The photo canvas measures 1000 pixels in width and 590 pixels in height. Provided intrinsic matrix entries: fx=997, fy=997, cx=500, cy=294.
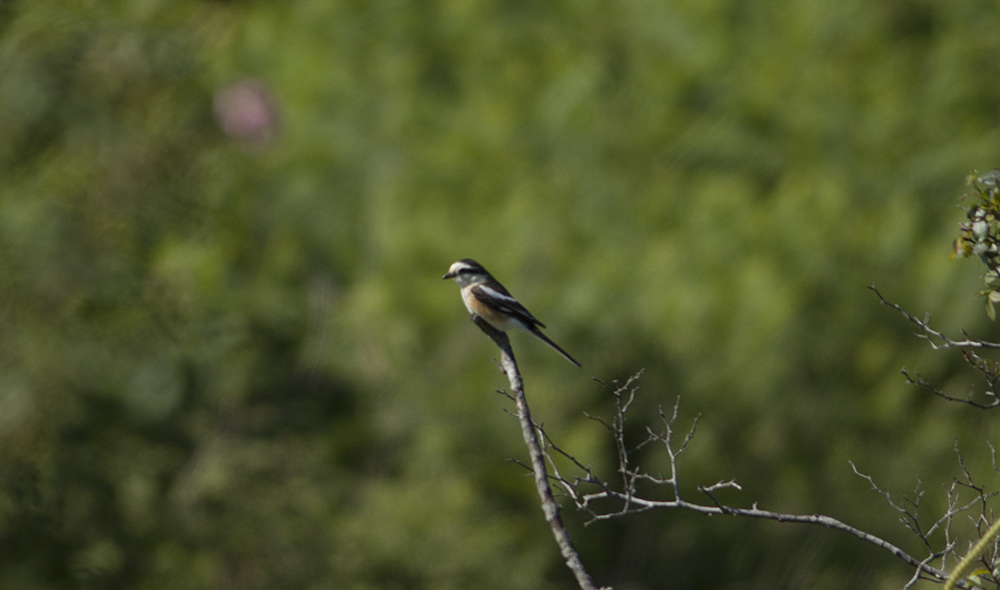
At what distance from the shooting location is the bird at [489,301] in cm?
563

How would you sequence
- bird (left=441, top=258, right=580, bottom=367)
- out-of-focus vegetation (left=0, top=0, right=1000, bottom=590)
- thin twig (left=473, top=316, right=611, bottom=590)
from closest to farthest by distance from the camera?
thin twig (left=473, top=316, right=611, bottom=590)
bird (left=441, top=258, right=580, bottom=367)
out-of-focus vegetation (left=0, top=0, right=1000, bottom=590)

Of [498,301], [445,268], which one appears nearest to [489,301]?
[498,301]

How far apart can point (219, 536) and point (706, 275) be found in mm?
6138

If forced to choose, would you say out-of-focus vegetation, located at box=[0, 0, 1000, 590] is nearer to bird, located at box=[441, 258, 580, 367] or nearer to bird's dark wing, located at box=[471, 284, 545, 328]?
bird, located at box=[441, 258, 580, 367]

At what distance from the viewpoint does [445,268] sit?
11.0 m

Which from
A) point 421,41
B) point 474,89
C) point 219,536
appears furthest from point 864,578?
point 421,41

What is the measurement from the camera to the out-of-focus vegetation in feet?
26.2

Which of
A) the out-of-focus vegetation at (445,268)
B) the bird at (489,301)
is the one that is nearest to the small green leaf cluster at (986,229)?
the bird at (489,301)

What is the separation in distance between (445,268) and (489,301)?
5389 millimetres

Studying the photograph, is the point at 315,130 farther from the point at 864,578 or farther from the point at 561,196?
the point at 864,578

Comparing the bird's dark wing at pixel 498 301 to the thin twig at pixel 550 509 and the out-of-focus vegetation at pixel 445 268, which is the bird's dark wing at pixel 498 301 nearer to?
the thin twig at pixel 550 509

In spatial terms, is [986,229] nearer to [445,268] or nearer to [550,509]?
[550,509]

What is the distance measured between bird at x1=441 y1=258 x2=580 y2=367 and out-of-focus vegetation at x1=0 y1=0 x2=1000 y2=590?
3.29 m

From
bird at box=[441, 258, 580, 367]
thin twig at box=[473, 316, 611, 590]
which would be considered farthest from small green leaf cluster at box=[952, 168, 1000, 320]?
bird at box=[441, 258, 580, 367]
